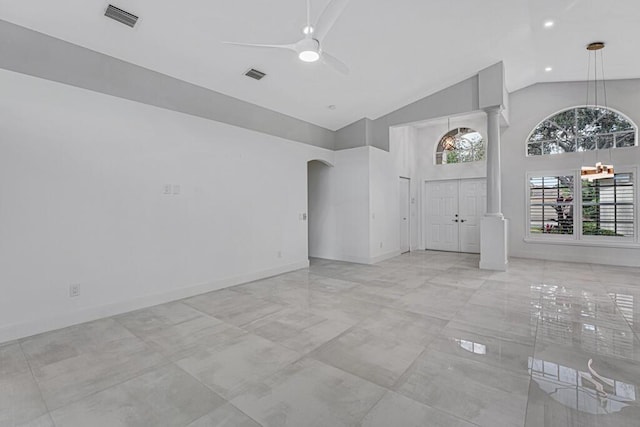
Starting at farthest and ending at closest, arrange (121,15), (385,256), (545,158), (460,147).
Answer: (460,147)
(385,256)
(545,158)
(121,15)

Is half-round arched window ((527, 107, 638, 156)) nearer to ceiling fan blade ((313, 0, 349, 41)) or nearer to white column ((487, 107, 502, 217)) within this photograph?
white column ((487, 107, 502, 217))

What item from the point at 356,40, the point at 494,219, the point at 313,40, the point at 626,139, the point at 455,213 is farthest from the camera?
the point at 455,213

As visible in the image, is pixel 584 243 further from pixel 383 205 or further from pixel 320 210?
pixel 320 210

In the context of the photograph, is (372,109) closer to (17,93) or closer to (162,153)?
(162,153)

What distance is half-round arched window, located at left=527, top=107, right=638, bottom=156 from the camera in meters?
6.27

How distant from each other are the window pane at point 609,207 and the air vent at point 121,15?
28.7 ft

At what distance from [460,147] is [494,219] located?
3094 mm

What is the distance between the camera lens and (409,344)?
279 centimetres

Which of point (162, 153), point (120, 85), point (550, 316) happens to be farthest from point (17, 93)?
point (550, 316)

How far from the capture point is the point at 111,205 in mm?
3623

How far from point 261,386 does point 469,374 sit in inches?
62.4

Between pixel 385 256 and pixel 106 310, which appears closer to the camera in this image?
pixel 106 310

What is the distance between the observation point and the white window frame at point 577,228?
6164 mm

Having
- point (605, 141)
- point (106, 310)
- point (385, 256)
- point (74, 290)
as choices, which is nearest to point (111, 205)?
point (74, 290)
